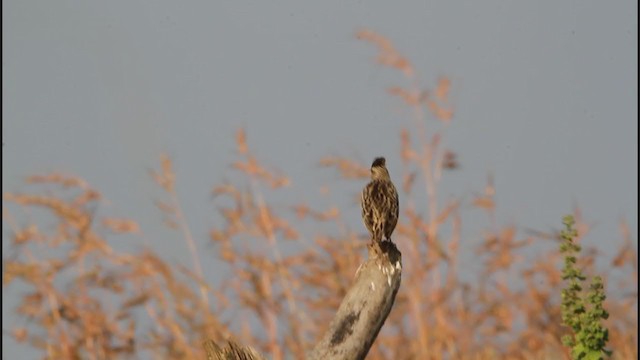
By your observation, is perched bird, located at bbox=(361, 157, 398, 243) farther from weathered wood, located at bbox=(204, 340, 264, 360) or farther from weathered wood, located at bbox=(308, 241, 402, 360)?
weathered wood, located at bbox=(204, 340, 264, 360)

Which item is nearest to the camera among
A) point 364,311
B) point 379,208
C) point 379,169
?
point 364,311

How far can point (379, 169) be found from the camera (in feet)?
22.7

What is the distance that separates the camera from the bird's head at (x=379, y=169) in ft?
22.4

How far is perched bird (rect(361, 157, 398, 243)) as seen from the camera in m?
6.25

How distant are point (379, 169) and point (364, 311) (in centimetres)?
125

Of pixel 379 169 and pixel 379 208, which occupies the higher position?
pixel 379 169

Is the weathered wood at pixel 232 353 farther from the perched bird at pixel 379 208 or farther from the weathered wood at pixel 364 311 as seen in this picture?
the perched bird at pixel 379 208

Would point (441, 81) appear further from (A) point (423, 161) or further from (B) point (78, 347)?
(B) point (78, 347)

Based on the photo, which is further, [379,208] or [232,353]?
[379,208]

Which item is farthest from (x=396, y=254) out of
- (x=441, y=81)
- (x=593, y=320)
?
(x=441, y=81)

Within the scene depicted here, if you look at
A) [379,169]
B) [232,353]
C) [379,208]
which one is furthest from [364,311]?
[379,169]

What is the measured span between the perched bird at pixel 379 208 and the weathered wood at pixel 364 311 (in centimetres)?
21

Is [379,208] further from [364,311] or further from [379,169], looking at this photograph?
[364,311]

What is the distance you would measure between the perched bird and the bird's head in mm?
130
